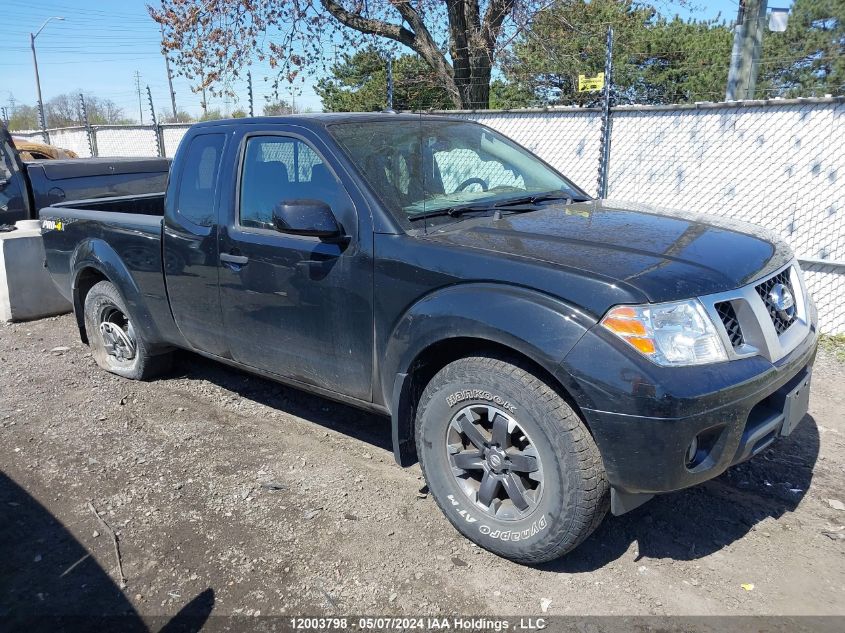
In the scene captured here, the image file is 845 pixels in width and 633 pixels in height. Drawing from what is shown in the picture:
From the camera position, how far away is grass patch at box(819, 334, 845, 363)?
5.48 m

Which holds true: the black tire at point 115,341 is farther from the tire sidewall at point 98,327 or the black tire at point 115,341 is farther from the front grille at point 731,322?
the front grille at point 731,322

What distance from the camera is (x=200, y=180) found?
4125 millimetres

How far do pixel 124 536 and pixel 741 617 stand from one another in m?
2.77

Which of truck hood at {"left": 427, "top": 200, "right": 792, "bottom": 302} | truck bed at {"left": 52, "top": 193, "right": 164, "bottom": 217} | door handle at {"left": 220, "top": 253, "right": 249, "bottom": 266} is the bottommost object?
door handle at {"left": 220, "top": 253, "right": 249, "bottom": 266}

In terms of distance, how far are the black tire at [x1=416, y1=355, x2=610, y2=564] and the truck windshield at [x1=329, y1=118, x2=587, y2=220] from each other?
919 mm

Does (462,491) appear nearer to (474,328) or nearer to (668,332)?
(474,328)

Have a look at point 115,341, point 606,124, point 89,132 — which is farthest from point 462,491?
point 89,132

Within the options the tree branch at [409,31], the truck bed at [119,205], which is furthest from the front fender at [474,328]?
the tree branch at [409,31]

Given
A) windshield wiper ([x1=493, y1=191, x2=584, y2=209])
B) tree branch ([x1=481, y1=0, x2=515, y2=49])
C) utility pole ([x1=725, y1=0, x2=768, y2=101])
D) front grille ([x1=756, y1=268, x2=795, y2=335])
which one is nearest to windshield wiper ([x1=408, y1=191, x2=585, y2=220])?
windshield wiper ([x1=493, y1=191, x2=584, y2=209])

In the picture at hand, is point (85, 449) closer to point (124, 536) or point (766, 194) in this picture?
point (124, 536)

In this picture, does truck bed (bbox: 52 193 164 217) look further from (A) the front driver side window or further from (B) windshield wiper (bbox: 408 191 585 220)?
(B) windshield wiper (bbox: 408 191 585 220)

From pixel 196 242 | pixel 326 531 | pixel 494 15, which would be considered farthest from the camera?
pixel 494 15

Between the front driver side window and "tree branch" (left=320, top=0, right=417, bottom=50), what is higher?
"tree branch" (left=320, top=0, right=417, bottom=50)

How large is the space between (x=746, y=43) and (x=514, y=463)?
592cm
